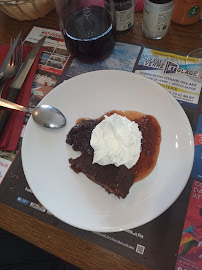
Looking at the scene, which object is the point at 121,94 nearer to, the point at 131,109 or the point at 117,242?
the point at 131,109

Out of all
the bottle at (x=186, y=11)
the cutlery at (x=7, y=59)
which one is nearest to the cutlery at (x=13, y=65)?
the cutlery at (x=7, y=59)

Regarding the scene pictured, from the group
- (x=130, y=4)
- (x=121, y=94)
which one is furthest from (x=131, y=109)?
(x=130, y=4)

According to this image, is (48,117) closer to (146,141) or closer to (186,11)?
(146,141)

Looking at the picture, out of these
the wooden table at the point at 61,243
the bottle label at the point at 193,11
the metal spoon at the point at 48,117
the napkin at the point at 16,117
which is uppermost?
the bottle label at the point at 193,11

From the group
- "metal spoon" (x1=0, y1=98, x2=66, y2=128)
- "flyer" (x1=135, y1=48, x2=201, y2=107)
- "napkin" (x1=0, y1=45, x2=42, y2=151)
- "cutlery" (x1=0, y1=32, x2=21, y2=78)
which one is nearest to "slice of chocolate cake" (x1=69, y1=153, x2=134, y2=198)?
"metal spoon" (x1=0, y1=98, x2=66, y2=128)

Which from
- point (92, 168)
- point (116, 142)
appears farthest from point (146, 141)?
point (92, 168)

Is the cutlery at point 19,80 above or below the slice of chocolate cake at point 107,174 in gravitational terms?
above

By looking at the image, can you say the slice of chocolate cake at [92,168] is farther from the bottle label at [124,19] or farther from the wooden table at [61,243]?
the bottle label at [124,19]

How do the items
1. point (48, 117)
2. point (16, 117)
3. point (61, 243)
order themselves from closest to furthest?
point (61, 243) → point (48, 117) → point (16, 117)
